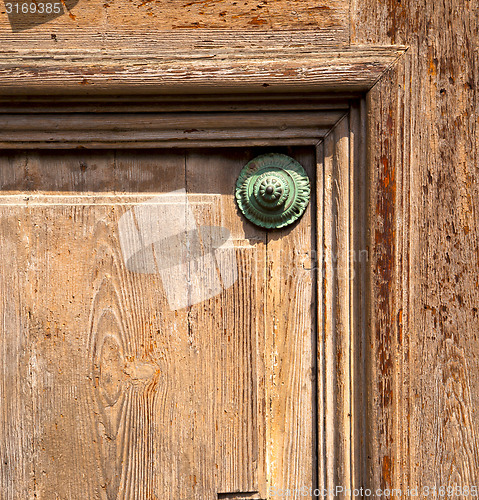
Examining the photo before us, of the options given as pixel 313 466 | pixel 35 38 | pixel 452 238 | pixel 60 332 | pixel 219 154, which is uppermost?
pixel 35 38

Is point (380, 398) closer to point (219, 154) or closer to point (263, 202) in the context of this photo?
point (263, 202)

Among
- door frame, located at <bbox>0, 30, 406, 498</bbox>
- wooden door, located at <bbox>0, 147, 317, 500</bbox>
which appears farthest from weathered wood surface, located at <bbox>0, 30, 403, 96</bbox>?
wooden door, located at <bbox>0, 147, 317, 500</bbox>

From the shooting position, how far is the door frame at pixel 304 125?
76 centimetres

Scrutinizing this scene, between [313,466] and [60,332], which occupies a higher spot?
[60,332]

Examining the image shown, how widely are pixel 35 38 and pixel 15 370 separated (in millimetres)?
616

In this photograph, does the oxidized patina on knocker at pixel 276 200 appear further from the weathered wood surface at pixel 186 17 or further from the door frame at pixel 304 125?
the weathered wood surface at pixel 186 17

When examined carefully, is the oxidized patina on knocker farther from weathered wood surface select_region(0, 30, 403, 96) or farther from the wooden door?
weathered wood surface select_region(0, 30, 403, 96)

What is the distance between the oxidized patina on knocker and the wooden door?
20mm

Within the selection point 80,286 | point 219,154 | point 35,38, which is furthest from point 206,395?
point 35,38

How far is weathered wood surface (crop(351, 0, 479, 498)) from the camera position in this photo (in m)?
0.78

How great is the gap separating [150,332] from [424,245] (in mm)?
538

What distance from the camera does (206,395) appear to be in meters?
0.84

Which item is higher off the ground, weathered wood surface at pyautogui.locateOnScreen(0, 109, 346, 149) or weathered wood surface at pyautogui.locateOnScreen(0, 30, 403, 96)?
weathered wood surface at pyautogui.locateOnScreen(0, 30, 403, 96)

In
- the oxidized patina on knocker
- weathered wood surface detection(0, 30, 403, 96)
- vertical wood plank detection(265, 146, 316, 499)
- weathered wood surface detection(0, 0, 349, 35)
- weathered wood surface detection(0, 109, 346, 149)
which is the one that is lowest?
vertical wood plank detection(265, 146, 316, 499)
